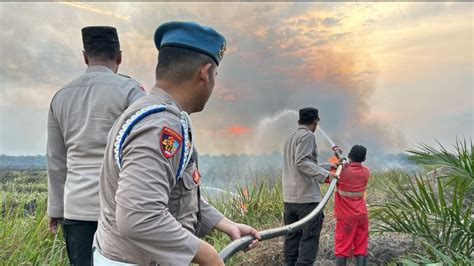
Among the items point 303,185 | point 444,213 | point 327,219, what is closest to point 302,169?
point 303,185

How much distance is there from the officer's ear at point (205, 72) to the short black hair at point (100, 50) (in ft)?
4.34

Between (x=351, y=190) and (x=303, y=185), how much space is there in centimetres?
53

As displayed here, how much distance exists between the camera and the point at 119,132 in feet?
5.26

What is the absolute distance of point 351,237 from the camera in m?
5.37

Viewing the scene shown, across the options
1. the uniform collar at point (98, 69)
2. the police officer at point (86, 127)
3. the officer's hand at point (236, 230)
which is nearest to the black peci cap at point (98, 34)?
the police officer at point (86, 127)

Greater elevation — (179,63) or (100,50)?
(100,50)

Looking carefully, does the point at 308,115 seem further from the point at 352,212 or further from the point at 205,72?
the point at 205,72

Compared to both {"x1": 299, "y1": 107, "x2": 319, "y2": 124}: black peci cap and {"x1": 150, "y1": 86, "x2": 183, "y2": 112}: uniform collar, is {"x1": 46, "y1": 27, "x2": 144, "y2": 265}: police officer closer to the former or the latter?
{"x1": 150, "y1": 86, "x2": 183, "y2": 112}: uniform collar

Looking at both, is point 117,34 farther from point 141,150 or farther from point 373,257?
point 373,257

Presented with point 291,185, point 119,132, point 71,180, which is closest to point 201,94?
point 119,132

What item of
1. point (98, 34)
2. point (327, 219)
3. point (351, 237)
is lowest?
point (327, 219)

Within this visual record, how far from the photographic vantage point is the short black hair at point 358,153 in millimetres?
5594

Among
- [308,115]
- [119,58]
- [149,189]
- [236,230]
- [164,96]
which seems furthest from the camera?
[308,115]

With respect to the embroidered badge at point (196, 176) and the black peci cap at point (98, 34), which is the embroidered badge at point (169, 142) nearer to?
the embroidered badge at point (196, 176)
